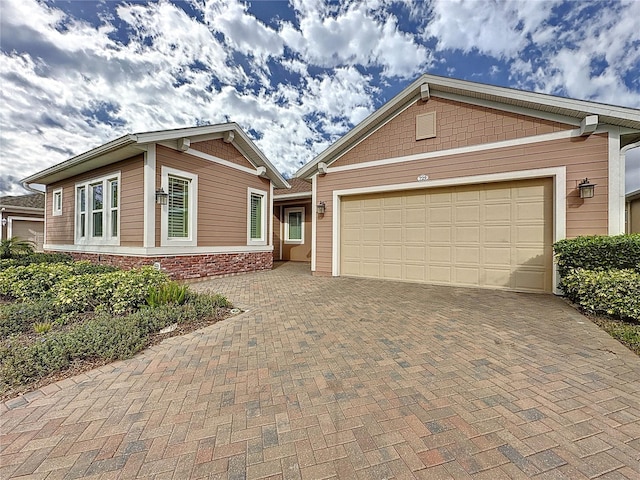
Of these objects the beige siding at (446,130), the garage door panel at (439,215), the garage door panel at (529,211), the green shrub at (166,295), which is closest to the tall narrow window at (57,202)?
the green shrub at (166,295)

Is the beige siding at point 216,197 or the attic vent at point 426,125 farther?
the beige siding at point 216,197

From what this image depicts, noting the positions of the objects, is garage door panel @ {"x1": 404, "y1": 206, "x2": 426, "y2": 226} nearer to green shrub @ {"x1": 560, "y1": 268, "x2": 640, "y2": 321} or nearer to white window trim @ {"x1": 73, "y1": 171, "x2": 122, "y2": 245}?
green shrub @ {"x1": 560, "y1": 268, "x2": 640, "y2": 321}

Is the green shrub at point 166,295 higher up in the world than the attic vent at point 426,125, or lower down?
lower down

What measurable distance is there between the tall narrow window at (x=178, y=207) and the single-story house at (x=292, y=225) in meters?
5.14

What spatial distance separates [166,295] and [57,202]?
32.7ft

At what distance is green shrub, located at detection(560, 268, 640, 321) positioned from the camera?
3.99m

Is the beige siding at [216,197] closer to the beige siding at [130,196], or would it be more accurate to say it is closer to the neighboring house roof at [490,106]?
→ the beige siding at [130,196]

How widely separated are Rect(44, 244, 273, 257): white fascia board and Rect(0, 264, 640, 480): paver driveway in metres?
4.39

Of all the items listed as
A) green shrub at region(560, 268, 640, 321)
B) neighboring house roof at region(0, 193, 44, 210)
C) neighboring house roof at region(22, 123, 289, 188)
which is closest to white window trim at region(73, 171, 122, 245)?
neighboring house roof at region(22, 123, 289, 188)

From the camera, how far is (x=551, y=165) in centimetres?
583

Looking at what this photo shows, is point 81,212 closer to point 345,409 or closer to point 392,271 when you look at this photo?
point 392,271

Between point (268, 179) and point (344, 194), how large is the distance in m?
3.69

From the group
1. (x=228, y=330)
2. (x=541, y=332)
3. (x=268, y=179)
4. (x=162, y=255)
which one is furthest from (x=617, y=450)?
(x=268, y=179)

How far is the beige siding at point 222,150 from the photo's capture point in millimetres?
8105
